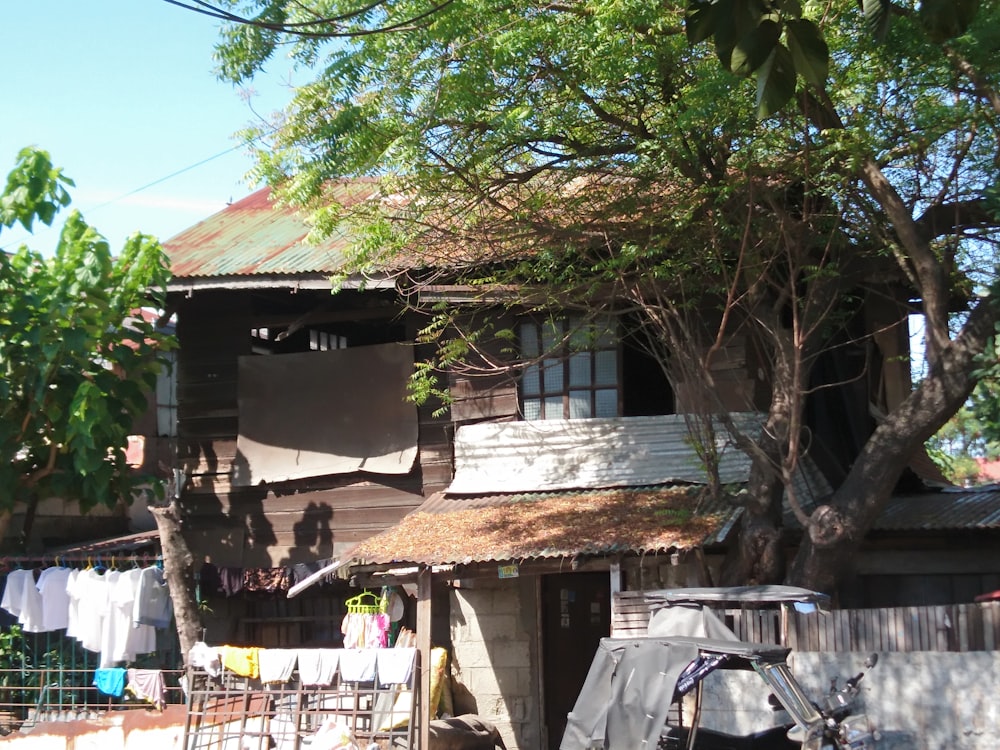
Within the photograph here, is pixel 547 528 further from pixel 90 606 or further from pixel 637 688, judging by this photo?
pixel 90 606

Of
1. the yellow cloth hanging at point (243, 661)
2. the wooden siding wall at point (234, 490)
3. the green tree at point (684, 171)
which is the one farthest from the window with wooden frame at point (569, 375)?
the yellow cloth hanging at point (243, 661)

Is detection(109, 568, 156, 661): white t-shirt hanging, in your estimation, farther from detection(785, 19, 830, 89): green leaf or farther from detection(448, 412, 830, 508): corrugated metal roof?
detection(785, 19, 830, 89): green leaf

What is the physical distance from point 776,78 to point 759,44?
0.20 metres

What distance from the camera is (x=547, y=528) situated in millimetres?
11648

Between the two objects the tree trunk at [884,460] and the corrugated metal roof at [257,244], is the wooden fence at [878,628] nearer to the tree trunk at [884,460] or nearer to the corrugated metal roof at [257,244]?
the tree trunk at [884,460]

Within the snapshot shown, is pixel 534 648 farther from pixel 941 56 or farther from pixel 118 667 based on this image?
pixel 941 56

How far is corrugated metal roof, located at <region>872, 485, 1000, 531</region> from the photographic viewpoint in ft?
37.7

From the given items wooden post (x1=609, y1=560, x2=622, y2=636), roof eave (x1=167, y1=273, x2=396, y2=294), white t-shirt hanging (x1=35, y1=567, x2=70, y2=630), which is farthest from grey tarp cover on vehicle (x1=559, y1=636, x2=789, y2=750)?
white t-shirt hanging (x1=35, y1=567, x2=70, y2=630)

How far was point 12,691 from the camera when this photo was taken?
1472 cm

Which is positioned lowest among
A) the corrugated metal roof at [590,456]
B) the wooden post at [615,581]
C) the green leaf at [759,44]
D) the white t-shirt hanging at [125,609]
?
the white t-shirt hanging at [125,609]

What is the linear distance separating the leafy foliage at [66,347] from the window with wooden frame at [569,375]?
4691mm

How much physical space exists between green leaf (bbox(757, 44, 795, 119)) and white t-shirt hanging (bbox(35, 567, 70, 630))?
11782 mm

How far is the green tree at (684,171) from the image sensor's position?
32.9 feet

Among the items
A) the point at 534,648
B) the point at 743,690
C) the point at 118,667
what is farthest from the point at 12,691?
the point at 743,690
